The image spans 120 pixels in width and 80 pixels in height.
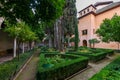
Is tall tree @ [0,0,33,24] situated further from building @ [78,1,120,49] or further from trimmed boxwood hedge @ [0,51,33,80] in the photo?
building @ [78,1,120,49]

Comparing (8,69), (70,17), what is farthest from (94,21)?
(8,69)

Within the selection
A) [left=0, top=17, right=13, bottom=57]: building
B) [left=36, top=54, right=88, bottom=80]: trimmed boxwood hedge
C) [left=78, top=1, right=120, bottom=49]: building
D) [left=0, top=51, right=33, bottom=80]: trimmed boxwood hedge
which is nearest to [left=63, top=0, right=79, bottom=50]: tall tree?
[left=78, top=1, right=120, bottom=49]: building

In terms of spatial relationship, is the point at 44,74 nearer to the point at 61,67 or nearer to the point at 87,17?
the point at 61,67

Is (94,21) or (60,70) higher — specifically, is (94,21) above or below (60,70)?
above

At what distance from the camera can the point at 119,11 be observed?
118ft

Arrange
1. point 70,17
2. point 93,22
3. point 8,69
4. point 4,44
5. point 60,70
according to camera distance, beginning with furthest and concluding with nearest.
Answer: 1. point 93,22
2. point 70,17
3. point 4,44
4. point 60,70
5. point 8,69

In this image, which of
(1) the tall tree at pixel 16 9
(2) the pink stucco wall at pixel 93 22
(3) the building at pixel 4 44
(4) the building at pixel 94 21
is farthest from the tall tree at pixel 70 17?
(1) the tall tree at pixel 16 9

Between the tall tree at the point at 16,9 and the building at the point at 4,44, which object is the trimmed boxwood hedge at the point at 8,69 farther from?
the building at the point at 4,44

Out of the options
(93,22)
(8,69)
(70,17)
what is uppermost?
(70,17)

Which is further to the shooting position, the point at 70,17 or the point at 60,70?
the point at 70,17

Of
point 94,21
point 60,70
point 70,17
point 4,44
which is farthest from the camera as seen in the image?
point 94,21

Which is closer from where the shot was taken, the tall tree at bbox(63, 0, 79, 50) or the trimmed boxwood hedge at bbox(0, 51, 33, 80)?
the trimmed boxwood hedge at bbox(0, 51, 33, 80)

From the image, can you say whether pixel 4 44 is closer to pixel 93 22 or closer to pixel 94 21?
pixel 93 22

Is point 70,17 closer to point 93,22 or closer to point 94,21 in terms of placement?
point 93,22
